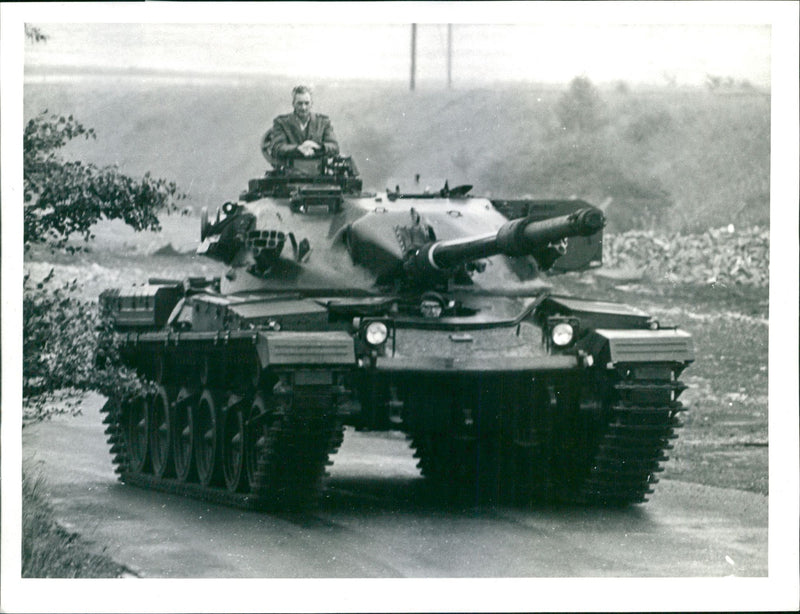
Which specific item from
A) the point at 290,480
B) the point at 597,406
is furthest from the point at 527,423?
the point at 290,480

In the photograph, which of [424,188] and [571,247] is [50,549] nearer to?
[424,188]

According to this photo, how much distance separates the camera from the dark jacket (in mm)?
21109

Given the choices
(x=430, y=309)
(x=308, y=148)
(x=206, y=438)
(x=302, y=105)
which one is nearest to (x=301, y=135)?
(x=308, y=148)

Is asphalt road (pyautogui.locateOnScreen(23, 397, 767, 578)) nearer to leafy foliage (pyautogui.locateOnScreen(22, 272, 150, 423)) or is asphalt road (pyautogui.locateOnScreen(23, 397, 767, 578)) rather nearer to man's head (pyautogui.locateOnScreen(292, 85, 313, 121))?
leafy foliage (pyautogui.locateOnScreen(22, 272, 150, 423))

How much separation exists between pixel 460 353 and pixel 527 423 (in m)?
1.25

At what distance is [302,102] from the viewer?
826 inches

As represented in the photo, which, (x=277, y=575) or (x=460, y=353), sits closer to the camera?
(x=277, y=575)

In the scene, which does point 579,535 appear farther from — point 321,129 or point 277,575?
point 321,129

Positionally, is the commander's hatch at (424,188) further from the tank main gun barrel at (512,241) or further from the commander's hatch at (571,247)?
the tank main gun barrel at (512,241)

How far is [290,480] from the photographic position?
18922mm

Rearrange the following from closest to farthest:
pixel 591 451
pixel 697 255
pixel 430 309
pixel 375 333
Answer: pixel 375 333, pixel 430 309, pixel 591 451, pixel 697 255

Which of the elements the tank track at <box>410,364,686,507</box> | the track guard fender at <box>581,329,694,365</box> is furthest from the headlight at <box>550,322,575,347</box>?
the tank track at <box>410,364,686,507</box>

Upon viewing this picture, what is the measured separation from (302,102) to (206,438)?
154 inches

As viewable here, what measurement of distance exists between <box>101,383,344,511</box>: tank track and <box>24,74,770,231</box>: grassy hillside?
346cm
